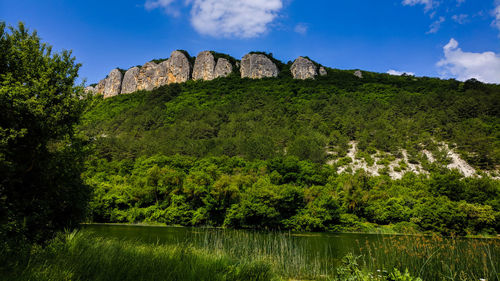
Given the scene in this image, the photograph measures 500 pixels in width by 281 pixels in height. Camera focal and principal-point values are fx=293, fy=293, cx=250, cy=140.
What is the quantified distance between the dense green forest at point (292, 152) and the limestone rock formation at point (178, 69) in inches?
325

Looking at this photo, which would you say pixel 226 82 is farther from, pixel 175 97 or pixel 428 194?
pixel 428 194

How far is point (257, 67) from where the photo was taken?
414 feet

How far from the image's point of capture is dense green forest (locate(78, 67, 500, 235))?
41.0 meters

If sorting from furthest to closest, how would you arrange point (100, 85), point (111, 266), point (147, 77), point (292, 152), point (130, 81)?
point (100, 85)
point (130, 81)
point (147, 77)
point (292, 152)
point (111, 266)

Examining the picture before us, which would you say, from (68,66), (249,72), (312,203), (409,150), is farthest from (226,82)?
(68,66)

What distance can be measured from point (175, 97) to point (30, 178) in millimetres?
103768

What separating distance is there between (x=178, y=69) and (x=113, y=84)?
3231 centimetres

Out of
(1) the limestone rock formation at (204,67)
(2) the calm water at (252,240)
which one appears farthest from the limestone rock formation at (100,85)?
(2) the calm water at (252,240)

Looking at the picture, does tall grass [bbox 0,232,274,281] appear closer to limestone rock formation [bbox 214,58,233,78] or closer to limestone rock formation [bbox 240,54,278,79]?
limestone rock formation [bbox 240,54,278,79]

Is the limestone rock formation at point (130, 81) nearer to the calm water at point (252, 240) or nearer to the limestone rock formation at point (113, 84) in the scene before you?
the limestone rock formation at point (113, 84)

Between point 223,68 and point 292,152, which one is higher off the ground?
point 223,68

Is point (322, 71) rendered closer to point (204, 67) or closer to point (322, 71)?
point (322, 71)

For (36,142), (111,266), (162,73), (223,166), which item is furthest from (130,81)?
(111,266)

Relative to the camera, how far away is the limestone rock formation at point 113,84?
133125 millimetres
